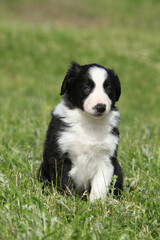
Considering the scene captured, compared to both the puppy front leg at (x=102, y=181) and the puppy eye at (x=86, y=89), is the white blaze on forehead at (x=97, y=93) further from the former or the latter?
the puppy front leg at (x=102, y=181)

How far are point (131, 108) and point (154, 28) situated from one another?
1406 centimetres

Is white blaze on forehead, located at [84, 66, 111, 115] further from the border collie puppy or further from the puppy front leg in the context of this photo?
the puppy front leg

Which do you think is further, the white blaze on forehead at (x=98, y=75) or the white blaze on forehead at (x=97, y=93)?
the white blaze on forehead at (x=98, y=75)

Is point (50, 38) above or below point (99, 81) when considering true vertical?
above

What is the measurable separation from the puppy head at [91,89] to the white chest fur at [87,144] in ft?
0.53

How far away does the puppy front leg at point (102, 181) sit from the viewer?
3.92 m

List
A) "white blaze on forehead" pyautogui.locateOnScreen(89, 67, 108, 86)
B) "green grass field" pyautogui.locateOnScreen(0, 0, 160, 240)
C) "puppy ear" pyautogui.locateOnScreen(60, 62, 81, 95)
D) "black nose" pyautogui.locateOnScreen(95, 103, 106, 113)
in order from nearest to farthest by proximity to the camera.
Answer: "green grass field" pyautogui.locateOnScreen(0, 0, 160, 240)
"black nose" pyautogui.locateOnScreen(95, 103, 106, 113)
"white blaze on forehead" pyautogui.locateOnScreen(89, 67, 108, 86)
"puppy ear" pyautogui.locateOnScreen(60, 62, 81, 95)

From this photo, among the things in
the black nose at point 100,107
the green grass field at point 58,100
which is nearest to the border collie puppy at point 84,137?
the black nose at point 100,107

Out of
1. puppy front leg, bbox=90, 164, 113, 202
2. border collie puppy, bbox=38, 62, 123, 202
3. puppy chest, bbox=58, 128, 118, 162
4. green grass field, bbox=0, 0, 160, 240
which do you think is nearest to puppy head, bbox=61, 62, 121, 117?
border collie puppy, bbox=38, 62, 123, 202

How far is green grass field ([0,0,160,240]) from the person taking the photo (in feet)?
9.75

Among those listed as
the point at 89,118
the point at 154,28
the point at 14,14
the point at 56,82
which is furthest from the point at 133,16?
the point at 89,118

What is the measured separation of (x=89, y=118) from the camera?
405 centimetres

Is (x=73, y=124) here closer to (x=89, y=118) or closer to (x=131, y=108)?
(x=89, y=118)

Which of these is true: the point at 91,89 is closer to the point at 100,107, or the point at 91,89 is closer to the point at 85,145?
the point at 100,107
